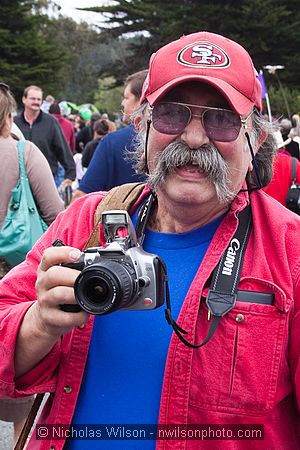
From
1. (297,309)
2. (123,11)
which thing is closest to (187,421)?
(297,309)

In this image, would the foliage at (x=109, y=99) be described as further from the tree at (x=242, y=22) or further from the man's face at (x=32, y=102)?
the man's face at (x=32, y=102)

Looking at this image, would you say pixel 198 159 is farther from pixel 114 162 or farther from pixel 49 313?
pixel 114 162

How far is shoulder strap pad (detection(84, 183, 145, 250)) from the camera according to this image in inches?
73.5

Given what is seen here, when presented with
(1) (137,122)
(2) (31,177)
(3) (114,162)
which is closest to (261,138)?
(1) (137,122)

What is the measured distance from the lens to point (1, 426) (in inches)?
164

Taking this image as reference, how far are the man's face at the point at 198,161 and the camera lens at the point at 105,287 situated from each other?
1.06 feet

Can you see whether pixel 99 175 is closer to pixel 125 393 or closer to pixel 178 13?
pixel 125 393

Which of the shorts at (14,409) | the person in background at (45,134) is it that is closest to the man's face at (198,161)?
the shorts at (14,409)

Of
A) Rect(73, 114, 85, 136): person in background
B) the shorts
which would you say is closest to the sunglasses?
the shorts

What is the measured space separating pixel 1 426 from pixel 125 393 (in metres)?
2.67

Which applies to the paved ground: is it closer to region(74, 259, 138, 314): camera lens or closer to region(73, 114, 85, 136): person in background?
region(74, 259, 138, 314): camera lens

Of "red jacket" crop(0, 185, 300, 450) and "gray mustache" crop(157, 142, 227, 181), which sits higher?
"gray mustache" crop(157, 142, 227, 181)


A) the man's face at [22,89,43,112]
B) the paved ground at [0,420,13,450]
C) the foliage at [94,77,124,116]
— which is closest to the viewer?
the paved ground at [0,420,13,450]

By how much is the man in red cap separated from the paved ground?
2246 millimetres
